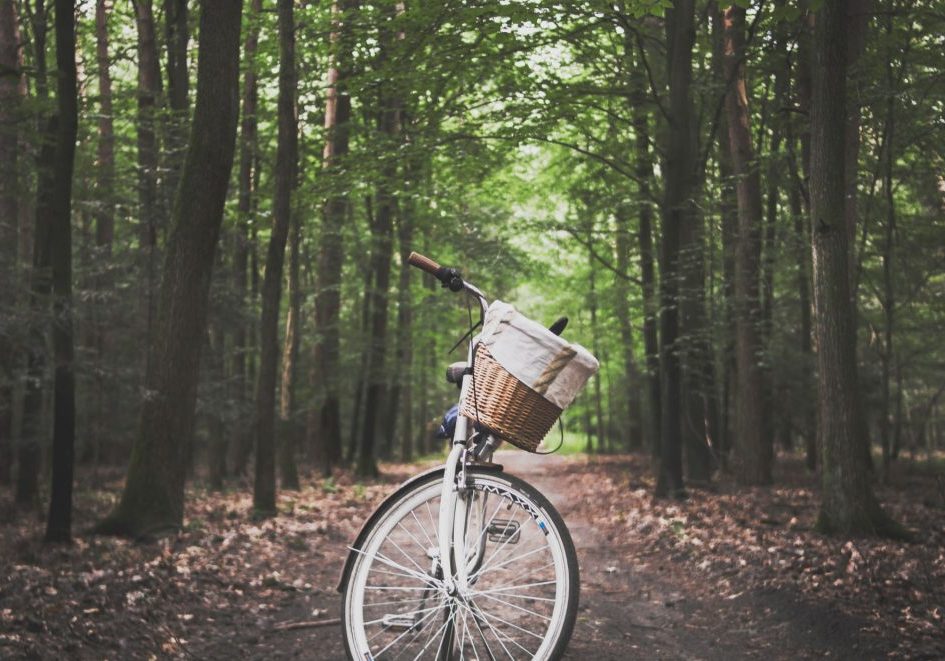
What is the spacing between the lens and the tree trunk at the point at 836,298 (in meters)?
7.30

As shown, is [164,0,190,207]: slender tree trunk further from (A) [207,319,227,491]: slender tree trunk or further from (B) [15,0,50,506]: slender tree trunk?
(A) [207,319,227,491]: slender tree trunk

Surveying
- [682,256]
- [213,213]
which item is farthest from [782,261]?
[213,213]

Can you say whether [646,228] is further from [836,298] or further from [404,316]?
[836,298]

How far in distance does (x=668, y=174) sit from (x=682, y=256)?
1.28 metres

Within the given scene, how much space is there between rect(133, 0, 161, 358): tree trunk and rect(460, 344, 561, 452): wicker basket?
294 inches

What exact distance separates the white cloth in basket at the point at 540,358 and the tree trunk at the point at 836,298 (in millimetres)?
4799

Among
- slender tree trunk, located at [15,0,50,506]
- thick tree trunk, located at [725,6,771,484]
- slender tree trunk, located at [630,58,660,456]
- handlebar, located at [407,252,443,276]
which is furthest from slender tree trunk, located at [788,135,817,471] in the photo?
handlebar, located at [407,252,443,276]

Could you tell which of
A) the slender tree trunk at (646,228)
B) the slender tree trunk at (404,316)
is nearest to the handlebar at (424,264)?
the slender tree trunk at (646,228)

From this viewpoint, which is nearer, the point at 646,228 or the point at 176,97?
the point at 176,97

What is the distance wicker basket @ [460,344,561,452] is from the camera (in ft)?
11.1

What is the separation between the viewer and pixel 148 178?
10883 mm

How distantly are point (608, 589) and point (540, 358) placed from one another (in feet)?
13.6

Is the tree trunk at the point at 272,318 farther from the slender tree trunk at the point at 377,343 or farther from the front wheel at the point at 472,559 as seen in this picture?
the front wheel at the point at 472,559

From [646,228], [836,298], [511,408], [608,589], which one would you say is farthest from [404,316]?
[511,408]
